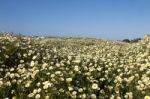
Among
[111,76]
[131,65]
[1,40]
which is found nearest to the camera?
[111,76]

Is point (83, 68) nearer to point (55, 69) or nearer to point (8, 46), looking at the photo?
point (55, 69)

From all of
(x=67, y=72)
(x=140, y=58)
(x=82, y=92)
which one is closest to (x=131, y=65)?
(x=140, y=58)

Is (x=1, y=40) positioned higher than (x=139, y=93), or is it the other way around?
(x=1, y=40)

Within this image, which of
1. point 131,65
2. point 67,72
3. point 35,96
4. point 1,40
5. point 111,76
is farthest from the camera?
point 1,40

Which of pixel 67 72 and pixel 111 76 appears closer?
pixel 67 72

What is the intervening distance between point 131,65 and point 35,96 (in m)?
5.26

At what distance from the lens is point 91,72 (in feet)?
40.6

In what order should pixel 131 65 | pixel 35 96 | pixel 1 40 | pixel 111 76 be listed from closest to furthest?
pixel 35 96 → pixel 111 76 → pixel 131 65 → pixel 1 40

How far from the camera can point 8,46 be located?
1411 cm

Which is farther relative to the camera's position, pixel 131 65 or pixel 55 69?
pixel 131 65

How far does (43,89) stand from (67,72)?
83.0 inches

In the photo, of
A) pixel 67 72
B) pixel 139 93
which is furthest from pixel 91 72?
pixel 139 93

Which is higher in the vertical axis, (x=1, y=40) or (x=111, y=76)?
(x=1, y=40)

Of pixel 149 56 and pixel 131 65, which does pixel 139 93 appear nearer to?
pixel 131 65
